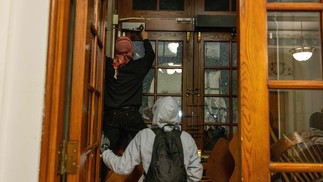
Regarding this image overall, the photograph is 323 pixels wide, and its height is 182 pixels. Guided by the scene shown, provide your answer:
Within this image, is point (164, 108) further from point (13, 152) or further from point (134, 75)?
point (13, 152)

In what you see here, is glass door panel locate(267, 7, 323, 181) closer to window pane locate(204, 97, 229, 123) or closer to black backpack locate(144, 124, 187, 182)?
black backpack locate(144, 124, 187, 182)

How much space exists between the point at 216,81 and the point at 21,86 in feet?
7.54

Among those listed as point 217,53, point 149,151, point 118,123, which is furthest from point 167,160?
point 217,53

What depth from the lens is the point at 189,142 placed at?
192cm

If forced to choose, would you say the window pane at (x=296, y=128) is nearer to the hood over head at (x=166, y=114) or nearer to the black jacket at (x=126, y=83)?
the hood over head at (x=166, y=114)

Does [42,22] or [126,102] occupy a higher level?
[42,22]

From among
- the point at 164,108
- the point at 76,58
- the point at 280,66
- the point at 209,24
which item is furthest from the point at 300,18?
the point at 209,24

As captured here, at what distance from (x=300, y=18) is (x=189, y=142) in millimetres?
1056

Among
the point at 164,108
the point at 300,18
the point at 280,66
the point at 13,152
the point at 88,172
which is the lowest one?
the point at 88,172

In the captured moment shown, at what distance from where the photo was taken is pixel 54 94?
0.93m

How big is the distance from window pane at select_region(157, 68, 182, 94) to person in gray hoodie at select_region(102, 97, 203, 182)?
3.10ft

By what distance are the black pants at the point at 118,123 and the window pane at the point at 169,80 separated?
530mm

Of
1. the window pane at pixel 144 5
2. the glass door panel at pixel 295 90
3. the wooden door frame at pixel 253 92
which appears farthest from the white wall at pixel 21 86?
the window pane at pixel 144 5

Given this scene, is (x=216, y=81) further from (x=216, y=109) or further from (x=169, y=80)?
(x=169, y=80)
